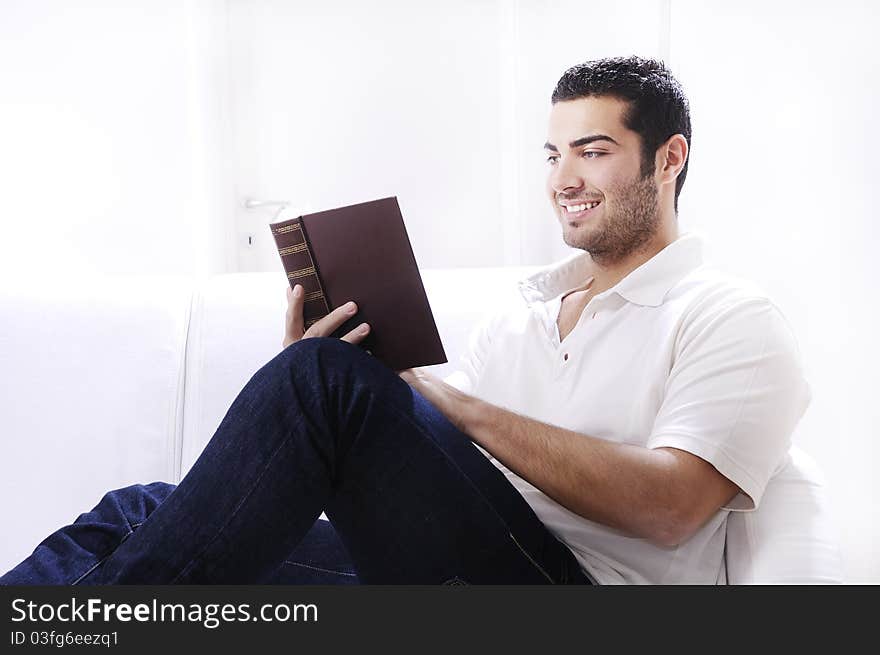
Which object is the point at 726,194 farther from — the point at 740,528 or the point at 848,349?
the point at 740,528

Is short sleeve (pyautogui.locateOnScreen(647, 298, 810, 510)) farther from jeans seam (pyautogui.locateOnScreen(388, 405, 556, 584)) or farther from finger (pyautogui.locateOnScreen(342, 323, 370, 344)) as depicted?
finger (pyautogui.locateOnScreen(342, 323, 370, 344))

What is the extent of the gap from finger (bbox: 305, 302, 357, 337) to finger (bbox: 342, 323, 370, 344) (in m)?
0.03

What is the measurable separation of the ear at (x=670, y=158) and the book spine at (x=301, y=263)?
0.56m

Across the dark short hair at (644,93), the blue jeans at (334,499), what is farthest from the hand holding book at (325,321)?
the dark short hair at (644,93)

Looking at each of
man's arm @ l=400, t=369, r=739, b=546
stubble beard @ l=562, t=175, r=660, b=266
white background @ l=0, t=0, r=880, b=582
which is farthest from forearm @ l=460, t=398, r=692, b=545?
A: white background @ l=0, t=0, r=880, b=582

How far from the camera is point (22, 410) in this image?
1.50 metres

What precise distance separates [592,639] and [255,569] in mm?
392

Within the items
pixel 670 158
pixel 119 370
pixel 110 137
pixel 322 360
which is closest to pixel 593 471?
pixel 322 360

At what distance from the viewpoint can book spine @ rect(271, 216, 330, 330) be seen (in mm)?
1126

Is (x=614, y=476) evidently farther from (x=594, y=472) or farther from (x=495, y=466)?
(x=495, y=466)

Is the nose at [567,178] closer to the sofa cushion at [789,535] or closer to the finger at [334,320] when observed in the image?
the finger at [334,320]

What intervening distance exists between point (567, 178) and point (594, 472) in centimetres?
51

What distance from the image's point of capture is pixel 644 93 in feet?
4.21

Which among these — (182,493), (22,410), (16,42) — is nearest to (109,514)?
(182,493)
